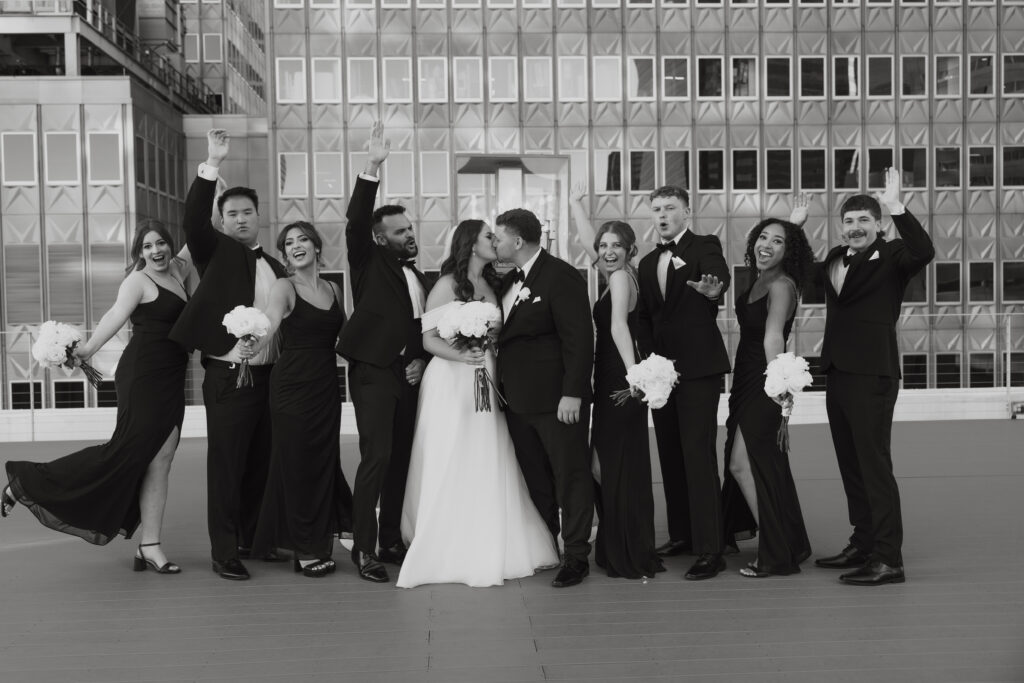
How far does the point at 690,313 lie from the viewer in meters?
6.07

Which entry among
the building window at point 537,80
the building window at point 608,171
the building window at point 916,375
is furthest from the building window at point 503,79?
the building window at point 916,375

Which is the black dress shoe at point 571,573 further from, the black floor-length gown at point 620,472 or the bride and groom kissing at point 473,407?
the black floor-length gown at point 620,472

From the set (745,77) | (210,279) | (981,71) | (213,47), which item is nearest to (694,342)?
(210,279)

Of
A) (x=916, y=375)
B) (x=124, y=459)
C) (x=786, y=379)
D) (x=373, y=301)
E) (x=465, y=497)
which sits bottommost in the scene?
(x=465, y=497)

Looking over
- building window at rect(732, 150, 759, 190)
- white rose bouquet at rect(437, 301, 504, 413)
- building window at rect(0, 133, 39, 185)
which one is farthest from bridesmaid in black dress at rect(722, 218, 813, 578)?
building window at rect(732, 150, 759, 190)

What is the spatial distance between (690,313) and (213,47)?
46.7 m

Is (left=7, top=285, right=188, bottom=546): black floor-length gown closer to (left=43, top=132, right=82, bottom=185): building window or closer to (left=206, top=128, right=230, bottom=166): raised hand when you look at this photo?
(left=206, top=128, right=230, bottom=166): raised hand

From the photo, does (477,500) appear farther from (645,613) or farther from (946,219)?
(946,219)

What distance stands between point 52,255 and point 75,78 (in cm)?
578

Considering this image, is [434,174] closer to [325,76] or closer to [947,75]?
[325,76]

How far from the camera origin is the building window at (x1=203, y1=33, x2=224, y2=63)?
1903 inches

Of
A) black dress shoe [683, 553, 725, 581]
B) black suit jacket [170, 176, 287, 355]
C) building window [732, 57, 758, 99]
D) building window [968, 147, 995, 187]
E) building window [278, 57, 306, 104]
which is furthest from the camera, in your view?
building window [968, 147, 995, 187]

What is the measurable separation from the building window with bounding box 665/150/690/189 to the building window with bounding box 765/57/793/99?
3.80m

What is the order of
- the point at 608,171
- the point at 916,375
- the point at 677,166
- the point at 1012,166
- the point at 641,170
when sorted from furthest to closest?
the point at 1012,166, the point at 677,166, the point at 641,170, the point at 608,171, the point at 916,375
